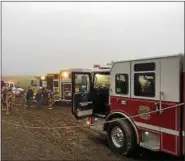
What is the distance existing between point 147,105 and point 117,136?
142 centimetres

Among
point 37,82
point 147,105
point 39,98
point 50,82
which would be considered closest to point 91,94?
point 147,105

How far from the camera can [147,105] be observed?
224 inches

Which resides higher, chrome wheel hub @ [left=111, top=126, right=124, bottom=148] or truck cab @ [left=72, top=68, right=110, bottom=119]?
truck cab @ [left=72, top=68, right=110, bottom=119]

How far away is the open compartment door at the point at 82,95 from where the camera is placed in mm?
7508

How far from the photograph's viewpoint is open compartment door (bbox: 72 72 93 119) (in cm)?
751

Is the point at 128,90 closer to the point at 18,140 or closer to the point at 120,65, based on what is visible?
the point at 120,65

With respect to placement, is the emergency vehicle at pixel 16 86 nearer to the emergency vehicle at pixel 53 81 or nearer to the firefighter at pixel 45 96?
the emergency vehicle at pixel 53 81

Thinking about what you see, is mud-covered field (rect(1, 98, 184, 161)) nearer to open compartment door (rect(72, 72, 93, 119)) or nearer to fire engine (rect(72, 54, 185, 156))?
fire engine (rect(72, 54, 185, 156))

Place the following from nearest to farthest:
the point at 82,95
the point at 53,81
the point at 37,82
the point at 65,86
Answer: the point at 82,95 → the point at 65,86 → the point at 53,81 → the point at 37,82

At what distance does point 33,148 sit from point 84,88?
8.00ft

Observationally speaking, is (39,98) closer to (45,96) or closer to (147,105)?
(45,96)

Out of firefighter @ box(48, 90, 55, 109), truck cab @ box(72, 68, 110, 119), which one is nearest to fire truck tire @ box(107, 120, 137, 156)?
truck cab @ box(72, 68, 110, 119)

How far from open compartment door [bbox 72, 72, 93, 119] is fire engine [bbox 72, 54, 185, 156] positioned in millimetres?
36

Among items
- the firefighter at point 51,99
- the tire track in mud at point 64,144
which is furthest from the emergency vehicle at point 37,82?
the tire track in mud at point 64,144
